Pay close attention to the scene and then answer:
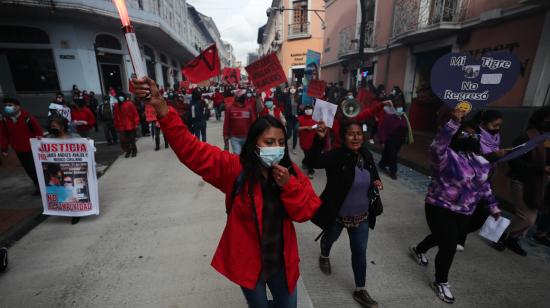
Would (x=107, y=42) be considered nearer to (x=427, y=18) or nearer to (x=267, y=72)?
(x=267, y=72)

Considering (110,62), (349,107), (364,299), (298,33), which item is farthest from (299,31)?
(364,299)

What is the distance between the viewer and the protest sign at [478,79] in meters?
2.58

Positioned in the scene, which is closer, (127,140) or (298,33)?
(127,140)

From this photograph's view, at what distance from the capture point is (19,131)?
432 centimetres

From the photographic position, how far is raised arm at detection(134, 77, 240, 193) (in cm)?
129

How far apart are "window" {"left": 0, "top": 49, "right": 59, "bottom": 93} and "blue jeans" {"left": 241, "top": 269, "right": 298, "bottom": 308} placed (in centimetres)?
1664

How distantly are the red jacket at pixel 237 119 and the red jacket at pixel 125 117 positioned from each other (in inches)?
141

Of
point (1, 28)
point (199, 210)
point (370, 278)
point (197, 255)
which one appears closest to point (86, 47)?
point (1, 28)

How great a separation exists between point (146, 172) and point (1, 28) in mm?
13192

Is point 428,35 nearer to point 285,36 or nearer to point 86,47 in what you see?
point 86,47

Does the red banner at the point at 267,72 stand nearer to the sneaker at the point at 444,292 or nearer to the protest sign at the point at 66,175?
Result: the protest sign at the point at 66,175

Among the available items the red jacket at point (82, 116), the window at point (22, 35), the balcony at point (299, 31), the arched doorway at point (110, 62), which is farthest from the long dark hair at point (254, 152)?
the balcony at point (299, 31)

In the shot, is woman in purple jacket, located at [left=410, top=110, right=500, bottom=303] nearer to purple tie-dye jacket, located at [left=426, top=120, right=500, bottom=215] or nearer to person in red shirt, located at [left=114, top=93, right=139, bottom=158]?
purple tie-dye jacket, located at [left=426, top=120, right=500, bottom=215]

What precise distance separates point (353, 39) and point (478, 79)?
1379 cm
